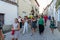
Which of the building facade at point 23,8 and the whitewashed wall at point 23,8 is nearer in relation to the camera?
the building facade at point 23,8

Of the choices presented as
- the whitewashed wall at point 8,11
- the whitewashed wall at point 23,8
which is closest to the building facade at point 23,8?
the whitewashed wall at point 23,8

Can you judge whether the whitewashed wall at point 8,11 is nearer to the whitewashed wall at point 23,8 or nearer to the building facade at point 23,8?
the building facade at point 23,8

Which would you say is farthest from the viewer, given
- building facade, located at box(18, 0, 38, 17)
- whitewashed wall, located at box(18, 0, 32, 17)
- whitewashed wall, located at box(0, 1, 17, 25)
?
whitewashed wall, located at box(18, 0, 32, 17)

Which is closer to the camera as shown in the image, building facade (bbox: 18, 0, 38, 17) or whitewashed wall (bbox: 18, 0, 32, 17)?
building facade (bbox: 18, 0, 38, 17)

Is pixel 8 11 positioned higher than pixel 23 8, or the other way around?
pixel 23 8

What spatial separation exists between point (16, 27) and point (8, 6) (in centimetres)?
1122

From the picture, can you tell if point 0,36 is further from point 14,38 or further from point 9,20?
point 9,20

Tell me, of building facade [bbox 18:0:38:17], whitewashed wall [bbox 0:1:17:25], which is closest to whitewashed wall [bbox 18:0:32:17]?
building facade [bbox 18:0:38:17]

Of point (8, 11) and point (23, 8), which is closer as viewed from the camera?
point (8, 11)

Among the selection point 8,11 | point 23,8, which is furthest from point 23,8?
point 8,11

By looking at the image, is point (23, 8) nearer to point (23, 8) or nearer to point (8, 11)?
point (23, 8)

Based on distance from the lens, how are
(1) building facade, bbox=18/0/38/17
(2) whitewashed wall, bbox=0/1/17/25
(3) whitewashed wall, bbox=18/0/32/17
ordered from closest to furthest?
(2) whitewashed wall, bbox=0/1/17/25 → (1) building facade, bbox=18/0/38/17 → (3) whitewashed wall, bbox=18/0/32/17

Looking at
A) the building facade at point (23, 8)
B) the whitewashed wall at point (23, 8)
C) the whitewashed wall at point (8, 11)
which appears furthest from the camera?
the whitewashed wall at point (23, 8)

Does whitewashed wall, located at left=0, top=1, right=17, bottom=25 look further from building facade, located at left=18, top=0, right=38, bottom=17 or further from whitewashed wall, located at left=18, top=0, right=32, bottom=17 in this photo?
whitewashed wall, located at left=18, top=0, right=32, bottom=17
